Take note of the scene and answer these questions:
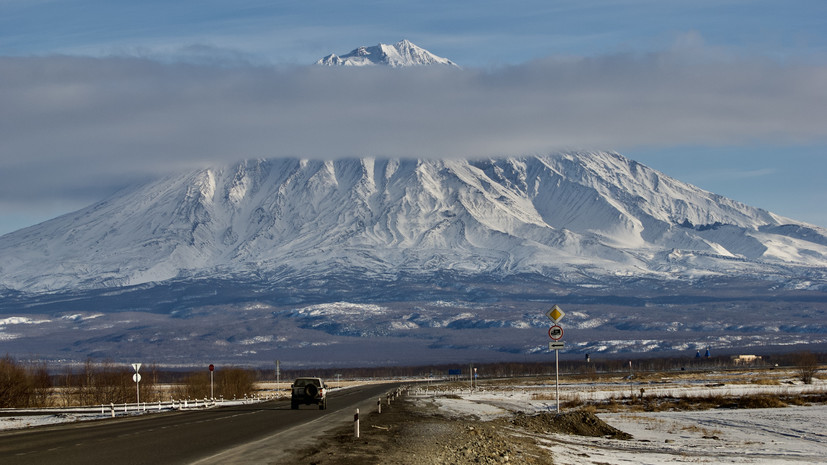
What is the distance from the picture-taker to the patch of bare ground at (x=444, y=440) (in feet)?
103

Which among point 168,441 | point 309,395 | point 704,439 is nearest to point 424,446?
point 168,441

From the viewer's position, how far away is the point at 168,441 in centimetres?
3716

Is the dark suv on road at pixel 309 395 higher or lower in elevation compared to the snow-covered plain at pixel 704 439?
higher

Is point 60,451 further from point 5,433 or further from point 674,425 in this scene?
point 674,425

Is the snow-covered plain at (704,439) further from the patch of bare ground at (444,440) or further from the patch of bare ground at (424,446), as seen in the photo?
the patch of bare ground at (424,446)

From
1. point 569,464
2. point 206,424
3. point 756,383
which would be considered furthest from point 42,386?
point 569,464

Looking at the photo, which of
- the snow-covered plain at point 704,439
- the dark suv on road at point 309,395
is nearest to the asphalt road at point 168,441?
the snow-covered plain at point 704,439

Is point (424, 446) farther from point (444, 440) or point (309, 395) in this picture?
point (309, 395)

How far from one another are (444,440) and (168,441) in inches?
362

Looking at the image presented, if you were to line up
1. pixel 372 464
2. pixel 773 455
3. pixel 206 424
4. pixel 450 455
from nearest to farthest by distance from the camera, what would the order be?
pixel 372 464 < pixel 450 455 < pixel 773 455 < pixel 206 424

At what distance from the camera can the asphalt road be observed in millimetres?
31105

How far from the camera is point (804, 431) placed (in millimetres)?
45156

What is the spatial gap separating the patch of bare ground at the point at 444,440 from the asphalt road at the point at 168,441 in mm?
1575

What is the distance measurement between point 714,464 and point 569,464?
448cm
